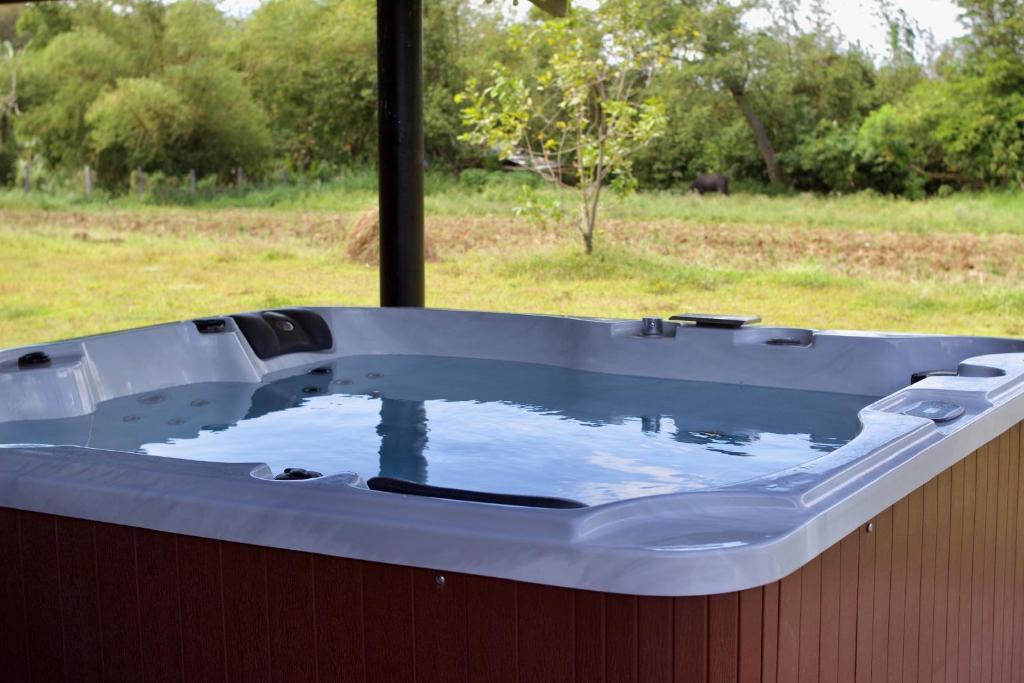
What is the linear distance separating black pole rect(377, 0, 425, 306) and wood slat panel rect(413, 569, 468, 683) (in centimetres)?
256

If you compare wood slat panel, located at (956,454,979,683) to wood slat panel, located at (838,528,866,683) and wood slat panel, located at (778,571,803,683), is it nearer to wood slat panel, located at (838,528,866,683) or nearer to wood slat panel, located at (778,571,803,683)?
wood slat panel, located at (838,528,866,683)

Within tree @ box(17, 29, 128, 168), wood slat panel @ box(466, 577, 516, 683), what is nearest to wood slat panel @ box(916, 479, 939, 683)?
wood slat panel @ box(466, 577, 516, 683)

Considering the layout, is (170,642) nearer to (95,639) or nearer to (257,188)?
(95,639)

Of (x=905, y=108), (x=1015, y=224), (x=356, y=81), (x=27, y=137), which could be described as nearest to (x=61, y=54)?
(x=27, y=137)

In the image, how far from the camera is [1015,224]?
273 inches

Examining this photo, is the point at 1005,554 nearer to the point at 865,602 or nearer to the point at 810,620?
the point at 865,602

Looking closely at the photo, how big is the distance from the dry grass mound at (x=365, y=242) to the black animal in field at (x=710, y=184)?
→ 204 centimetres

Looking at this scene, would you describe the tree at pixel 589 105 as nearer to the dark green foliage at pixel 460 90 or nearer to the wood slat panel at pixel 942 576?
the dark green foliage at pixel 460 90

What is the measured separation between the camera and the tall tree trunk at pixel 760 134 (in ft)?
26.9

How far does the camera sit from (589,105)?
25.9ft

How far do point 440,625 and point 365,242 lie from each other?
22.0 ft

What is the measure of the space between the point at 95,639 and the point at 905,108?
716cm

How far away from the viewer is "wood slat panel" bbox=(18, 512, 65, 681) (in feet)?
4.93

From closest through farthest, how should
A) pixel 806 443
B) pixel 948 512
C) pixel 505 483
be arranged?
pixel 948 512, pixel 505 483, pixel 806 443
